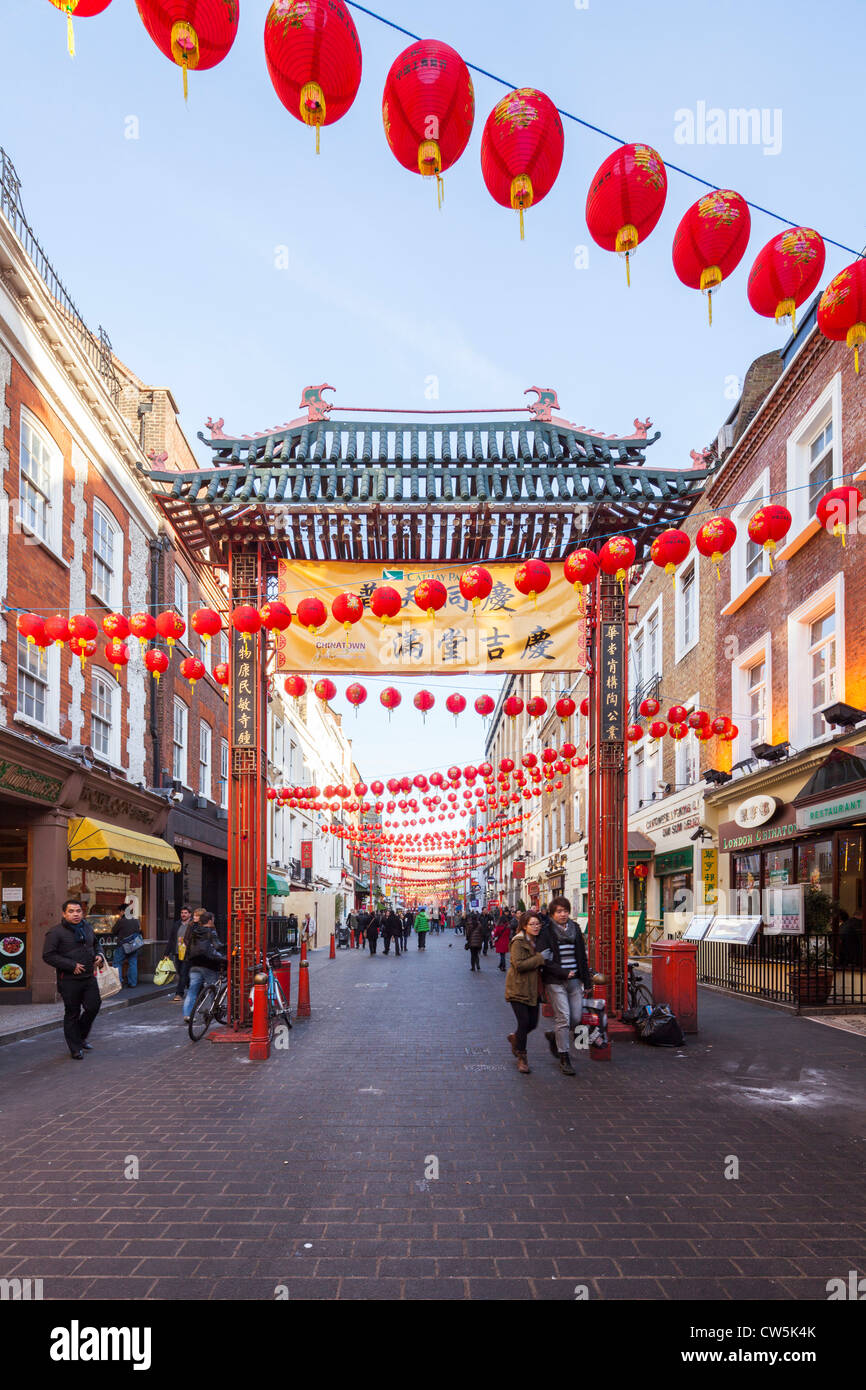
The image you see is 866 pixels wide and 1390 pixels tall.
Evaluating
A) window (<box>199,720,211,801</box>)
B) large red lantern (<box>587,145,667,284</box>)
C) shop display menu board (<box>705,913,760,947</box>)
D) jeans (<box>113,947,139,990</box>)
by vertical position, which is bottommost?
jeans (<box>113,947,139,990</box>)

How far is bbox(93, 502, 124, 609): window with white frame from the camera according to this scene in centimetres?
1834

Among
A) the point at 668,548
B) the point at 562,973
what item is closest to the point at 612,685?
the point at 668,548

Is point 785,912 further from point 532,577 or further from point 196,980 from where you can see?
point 196,980

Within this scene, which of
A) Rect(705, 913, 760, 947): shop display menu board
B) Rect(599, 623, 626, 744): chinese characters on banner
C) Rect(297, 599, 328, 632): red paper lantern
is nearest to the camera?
Rect(297, 599, 328, 632): red paper lantern

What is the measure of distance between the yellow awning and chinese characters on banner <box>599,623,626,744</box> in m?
9.39

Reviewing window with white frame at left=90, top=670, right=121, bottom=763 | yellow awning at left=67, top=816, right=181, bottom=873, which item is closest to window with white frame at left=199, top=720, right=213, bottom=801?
window with white frame at left=90, top=670, right=121, bottom=763

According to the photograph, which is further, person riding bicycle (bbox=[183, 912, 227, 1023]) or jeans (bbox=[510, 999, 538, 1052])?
person riding bicycle (bbox=[183, 912, 227, 1023])

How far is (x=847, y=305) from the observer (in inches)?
262

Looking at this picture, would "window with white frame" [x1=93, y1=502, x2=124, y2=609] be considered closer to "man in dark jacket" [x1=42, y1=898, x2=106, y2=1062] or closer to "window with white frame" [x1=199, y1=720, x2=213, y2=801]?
"window with white frame" [x1=199, y1=720, x2=213, y2=801]

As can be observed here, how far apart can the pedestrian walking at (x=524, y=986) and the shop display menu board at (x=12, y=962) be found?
957cm

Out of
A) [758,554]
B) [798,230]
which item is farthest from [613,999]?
[758,554]

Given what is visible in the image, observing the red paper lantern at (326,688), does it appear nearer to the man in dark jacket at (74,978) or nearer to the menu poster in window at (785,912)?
the man in dark jacket at (74,978)

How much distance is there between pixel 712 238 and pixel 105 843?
45.3 ft

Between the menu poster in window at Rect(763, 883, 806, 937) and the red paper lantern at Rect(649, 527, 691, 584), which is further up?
the red paper lantern at Rect(649, 527, 691, 584)
